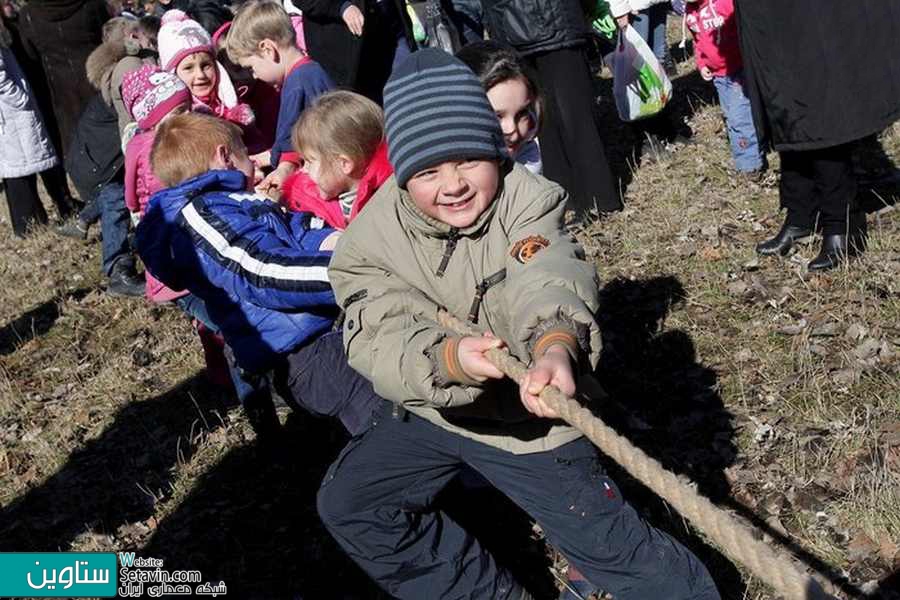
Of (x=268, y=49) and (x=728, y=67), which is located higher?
(x=268, y=49)

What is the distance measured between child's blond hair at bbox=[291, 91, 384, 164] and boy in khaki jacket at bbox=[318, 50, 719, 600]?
1.05 meters

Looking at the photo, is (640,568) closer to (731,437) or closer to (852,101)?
(731,437)

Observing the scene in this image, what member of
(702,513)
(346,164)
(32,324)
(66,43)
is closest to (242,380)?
(346,164)

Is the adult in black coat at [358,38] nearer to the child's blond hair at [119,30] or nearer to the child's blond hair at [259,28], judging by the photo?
the child's blond hair at [259,28]

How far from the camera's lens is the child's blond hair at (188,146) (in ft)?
15.8

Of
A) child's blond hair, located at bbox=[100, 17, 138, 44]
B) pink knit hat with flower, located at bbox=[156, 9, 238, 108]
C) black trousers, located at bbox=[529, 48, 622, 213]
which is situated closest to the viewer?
pink knit hat with flower, located at bbox=[156, 9, 238, 108]

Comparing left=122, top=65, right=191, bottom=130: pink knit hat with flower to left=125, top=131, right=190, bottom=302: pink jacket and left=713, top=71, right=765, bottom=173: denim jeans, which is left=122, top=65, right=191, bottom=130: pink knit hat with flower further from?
left=713, top=71, right=765, bottom=173: denim jeans

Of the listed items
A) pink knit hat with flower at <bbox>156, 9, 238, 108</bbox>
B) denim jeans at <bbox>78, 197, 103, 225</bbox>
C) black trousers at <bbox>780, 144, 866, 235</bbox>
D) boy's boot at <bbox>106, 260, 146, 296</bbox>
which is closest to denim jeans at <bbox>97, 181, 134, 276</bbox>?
boy's boot at <bbox>106, 260, 146, 296</bbox>

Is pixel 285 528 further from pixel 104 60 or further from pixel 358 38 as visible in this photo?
pixel 104 60

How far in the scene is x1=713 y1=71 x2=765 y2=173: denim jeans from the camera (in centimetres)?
731

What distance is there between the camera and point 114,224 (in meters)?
8.19

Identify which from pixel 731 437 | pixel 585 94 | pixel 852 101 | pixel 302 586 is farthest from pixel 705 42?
pixel 302 586

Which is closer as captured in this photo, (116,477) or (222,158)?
(222,158)

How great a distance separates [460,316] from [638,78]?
5.06 meters
